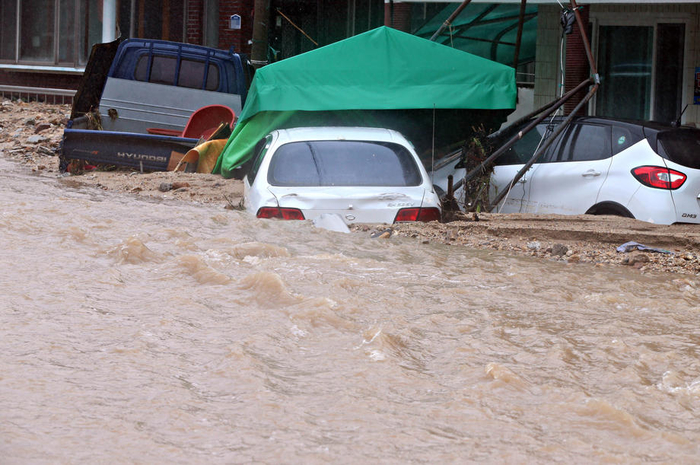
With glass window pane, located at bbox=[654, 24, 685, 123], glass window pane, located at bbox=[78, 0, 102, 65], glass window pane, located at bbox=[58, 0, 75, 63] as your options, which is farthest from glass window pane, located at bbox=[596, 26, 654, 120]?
glass window pane, located at bbox=[58, 0, 75, 63]

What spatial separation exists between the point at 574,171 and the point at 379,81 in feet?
8.43

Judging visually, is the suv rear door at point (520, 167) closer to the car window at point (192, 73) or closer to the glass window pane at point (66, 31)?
the car window at point (192, 73)

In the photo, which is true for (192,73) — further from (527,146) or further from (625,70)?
(625,70)

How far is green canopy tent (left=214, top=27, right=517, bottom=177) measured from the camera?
33.6 ft

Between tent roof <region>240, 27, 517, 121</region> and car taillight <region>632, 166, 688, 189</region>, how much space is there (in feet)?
7.80

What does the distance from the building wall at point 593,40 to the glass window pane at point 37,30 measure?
10853 millimetres

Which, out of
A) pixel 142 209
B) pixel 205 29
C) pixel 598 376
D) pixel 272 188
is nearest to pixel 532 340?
pixel 598 376

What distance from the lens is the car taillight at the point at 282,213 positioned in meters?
7.50

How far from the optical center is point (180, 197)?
32.9 ft

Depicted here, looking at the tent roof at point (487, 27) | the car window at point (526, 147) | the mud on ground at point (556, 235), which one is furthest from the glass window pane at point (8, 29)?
the car window at point (526, 147)

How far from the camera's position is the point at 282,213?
7.51 metres

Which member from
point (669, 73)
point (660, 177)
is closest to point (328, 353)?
point (660, 177)

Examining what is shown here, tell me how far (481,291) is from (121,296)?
2381 mm

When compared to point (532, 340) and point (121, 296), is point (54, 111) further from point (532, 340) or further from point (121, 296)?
point (532, 340)
